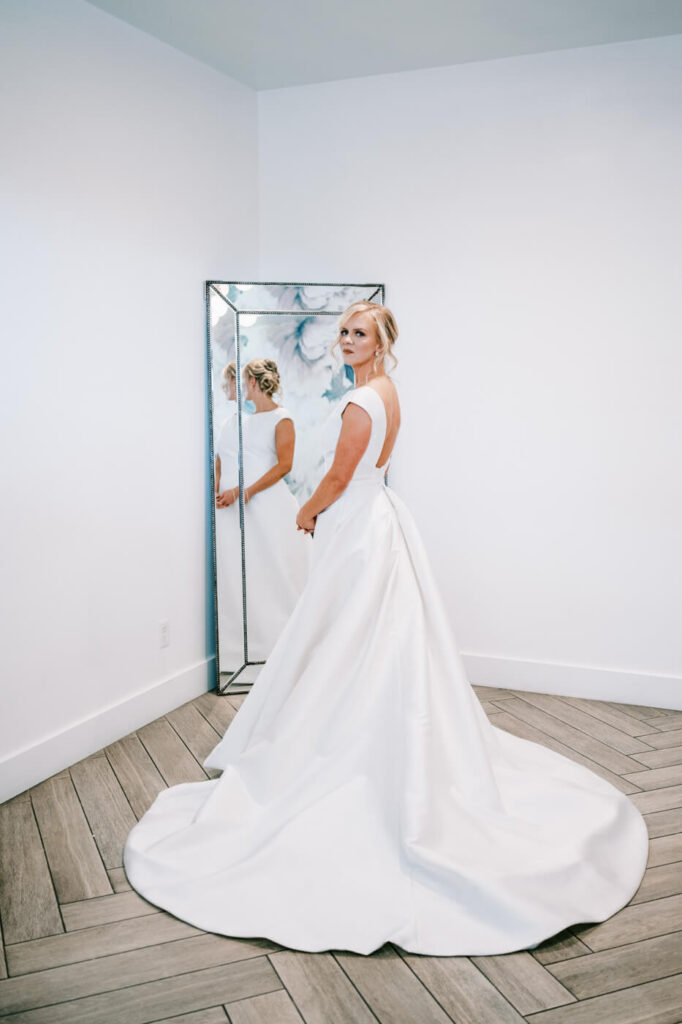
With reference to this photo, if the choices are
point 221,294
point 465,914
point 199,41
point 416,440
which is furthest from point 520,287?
point 465,914

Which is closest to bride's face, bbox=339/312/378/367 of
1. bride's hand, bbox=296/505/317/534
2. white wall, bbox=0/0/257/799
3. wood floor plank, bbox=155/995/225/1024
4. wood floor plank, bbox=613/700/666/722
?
bride's hand, bbox=296/505/317/534

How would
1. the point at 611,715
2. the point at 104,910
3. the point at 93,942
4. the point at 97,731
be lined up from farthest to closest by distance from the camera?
the point at 611,715 < the point at 97,731 < the point at 104,910 < the point at 93,942

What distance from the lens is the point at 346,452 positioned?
2.63 meters

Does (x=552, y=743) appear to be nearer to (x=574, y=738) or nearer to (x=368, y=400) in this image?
(x=574, y=738)

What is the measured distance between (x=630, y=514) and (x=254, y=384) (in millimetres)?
1875

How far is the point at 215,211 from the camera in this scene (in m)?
3.86

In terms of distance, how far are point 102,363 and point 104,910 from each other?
1.99 m

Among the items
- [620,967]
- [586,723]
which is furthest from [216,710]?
[620,967]

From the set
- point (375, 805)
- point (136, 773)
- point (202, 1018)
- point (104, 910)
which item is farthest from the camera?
point (136, 773)

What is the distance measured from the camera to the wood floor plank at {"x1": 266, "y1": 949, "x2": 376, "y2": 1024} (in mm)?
1706

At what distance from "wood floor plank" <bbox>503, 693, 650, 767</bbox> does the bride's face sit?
1832mm

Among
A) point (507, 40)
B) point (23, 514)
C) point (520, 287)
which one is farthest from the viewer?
point (520, 287)

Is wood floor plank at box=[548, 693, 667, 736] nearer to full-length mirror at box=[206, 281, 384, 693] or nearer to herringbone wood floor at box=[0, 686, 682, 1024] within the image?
herringbone wood floor at box=[0, 686, 682, 1024]

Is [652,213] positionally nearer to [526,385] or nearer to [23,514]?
[526,385]
